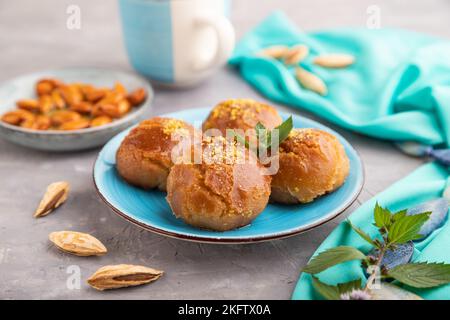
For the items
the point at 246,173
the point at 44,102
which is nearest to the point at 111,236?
the point at 246,173

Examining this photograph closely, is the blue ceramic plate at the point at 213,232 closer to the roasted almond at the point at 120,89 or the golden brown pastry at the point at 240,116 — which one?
the golden brown pastry at the point at 240,116

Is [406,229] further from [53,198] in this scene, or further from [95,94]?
[95,94]

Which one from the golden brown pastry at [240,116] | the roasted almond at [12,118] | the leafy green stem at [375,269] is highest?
the golden brown pastry at [240,116]

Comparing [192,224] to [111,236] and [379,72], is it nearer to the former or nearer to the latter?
[111,236]

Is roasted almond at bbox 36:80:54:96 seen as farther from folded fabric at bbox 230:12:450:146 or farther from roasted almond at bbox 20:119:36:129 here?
folded fabric at bbox 230:12:450:146

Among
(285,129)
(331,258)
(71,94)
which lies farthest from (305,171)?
(71,94)

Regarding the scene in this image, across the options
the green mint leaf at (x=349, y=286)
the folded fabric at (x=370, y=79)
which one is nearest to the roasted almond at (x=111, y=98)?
the folded fabric at (x=370, y=79)
